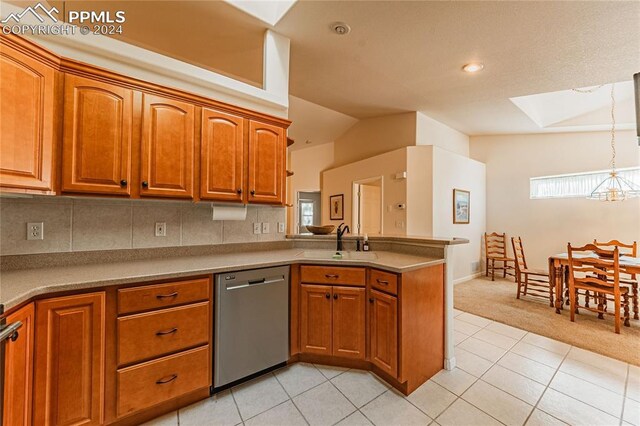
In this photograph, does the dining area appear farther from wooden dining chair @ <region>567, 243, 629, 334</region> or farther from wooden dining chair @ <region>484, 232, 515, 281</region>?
wooden dining chair @ <region>484, 232, 515, 281</region>

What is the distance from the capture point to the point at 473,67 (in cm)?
286

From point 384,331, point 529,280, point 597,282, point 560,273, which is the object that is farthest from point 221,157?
point 529,280

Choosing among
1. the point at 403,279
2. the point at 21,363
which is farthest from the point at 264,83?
the point at 21,363

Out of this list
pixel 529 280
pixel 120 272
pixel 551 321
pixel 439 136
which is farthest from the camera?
pixel 439 136

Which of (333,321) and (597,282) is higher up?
(597,282)

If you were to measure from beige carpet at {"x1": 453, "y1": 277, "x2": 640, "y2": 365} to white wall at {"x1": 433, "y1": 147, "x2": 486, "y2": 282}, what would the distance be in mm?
830

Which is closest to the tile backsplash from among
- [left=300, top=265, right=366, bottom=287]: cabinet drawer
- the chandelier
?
[left=300, top=265, right=366, bottom=287]: cabinet drawer

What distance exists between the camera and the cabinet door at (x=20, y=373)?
104 cm

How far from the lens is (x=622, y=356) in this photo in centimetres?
221

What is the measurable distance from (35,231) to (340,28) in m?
2.77

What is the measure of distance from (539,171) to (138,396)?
6848 millimetres

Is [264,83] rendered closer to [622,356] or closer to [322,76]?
[322,76]

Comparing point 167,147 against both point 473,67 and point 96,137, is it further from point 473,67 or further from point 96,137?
point 473,67

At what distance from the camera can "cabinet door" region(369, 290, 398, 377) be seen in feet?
5.67
